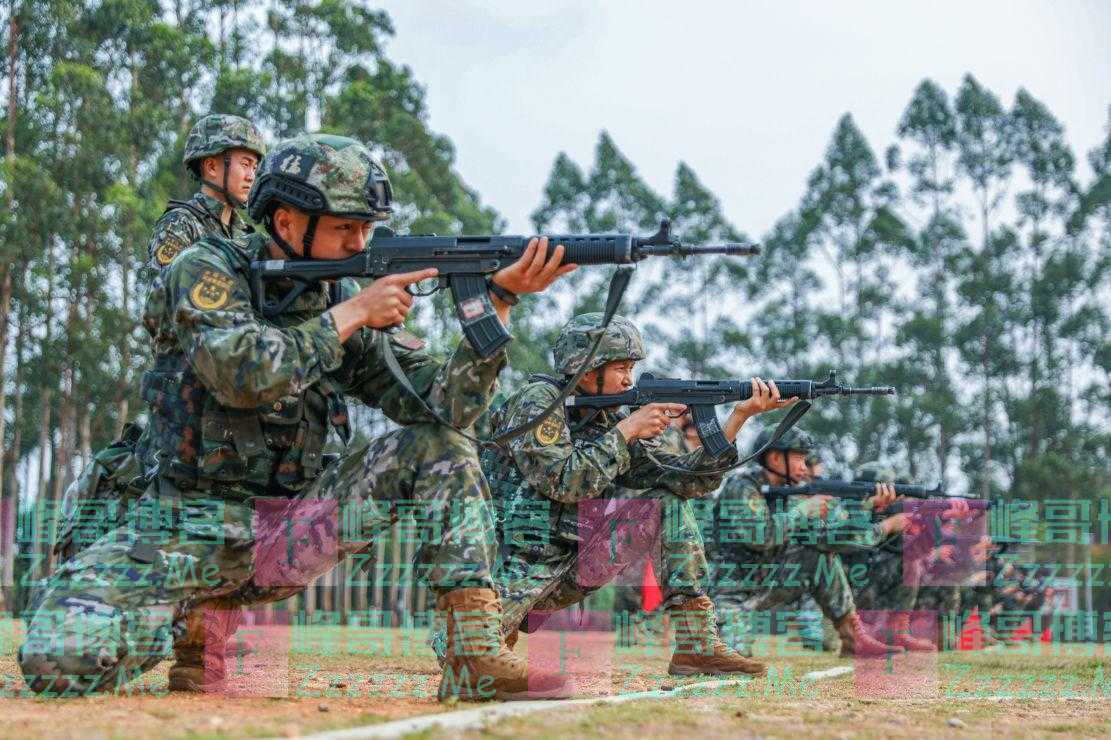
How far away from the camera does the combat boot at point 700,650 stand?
27.5 feet

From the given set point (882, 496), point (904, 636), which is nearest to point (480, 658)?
point (882, 496)

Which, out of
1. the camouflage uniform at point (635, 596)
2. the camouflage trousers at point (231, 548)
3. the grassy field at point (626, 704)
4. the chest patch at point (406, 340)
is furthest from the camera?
the camouflage uniform at point (635, 596)

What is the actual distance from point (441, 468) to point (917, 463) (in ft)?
116

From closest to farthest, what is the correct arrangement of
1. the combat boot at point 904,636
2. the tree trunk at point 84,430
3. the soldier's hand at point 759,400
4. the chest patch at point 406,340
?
1. the chest patch at point 406,340
2. the soldier's hand at point 759,400
3. the combat boot at point 904,636
4. the tree trunk at point 84,430

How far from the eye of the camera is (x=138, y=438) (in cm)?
732

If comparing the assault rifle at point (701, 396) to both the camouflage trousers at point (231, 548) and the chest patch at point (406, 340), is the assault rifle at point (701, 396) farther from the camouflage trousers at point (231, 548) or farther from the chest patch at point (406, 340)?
the camouflage trousers at point (231, 548)

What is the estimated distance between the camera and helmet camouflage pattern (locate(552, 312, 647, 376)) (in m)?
8.77

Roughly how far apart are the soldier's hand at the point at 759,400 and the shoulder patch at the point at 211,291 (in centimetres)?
449

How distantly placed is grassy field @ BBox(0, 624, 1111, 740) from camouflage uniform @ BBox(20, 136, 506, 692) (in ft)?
1.01

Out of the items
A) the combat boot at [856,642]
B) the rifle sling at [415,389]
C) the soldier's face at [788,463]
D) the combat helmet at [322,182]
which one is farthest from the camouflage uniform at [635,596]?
the combat helmet at [322,182]

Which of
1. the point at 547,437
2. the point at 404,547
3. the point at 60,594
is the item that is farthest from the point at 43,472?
the point at 60,594

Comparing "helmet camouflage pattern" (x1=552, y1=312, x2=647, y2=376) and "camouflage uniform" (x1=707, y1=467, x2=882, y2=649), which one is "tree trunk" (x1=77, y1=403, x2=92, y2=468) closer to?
"camouflage uniform" (x1=707, y1=467, x2=882, y2=649)

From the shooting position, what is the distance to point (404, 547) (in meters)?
36.6

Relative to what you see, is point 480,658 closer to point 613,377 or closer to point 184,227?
point 184,227
